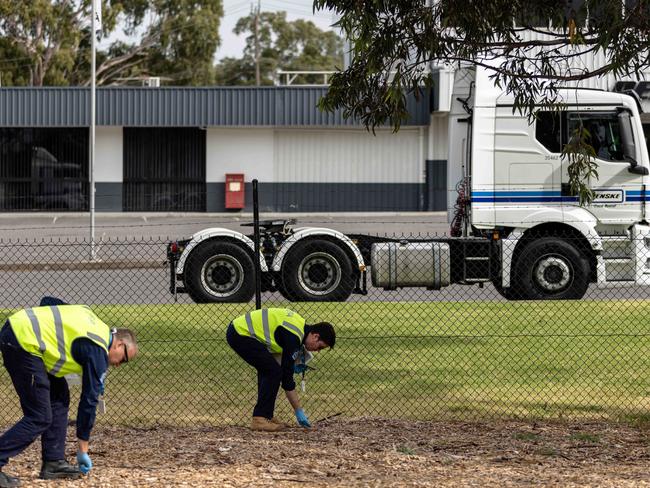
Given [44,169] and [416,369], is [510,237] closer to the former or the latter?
[416,369]

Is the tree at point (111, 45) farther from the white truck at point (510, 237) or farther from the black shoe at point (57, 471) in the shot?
the black shoe at point (57, 471)

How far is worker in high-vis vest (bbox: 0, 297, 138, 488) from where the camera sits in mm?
7297

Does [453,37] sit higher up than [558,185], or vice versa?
[453,37]

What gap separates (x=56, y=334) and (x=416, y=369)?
5427 mm

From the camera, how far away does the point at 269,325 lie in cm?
932

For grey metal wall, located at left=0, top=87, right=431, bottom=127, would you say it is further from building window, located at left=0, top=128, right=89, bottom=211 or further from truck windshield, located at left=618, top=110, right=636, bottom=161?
truck windshield, located at left=618, top=110, right=636, bottom=161

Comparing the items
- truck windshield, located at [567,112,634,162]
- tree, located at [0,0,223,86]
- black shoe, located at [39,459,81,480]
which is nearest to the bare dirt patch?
black shoe, located at [39,459,81,480]

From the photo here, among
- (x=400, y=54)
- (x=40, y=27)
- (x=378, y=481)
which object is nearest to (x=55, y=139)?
(x=40, y=27)

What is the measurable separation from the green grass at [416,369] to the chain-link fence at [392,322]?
0.08 feet

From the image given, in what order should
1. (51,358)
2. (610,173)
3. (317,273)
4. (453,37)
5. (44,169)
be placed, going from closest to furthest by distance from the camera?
(51,358)
(453,37)
(317,273)
(610,173)
(44,169)

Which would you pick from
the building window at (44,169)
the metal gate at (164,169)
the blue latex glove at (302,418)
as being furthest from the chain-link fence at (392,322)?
the building window at (44,169)

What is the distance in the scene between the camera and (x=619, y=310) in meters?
16.4

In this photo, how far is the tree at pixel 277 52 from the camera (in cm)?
7594

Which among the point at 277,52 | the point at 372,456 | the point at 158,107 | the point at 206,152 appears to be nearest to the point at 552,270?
the point at 372,456
